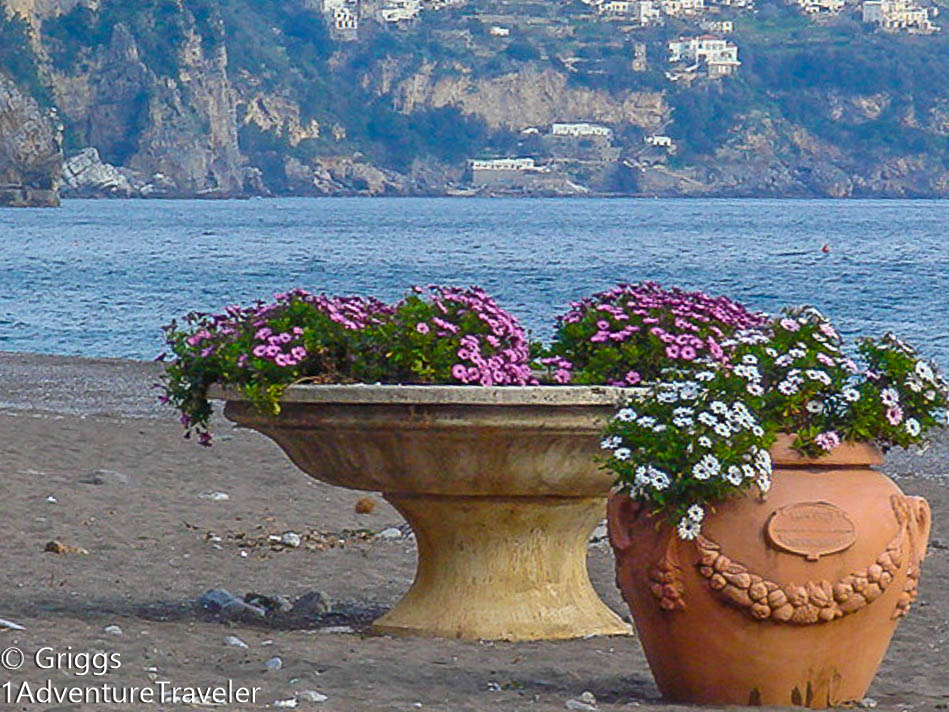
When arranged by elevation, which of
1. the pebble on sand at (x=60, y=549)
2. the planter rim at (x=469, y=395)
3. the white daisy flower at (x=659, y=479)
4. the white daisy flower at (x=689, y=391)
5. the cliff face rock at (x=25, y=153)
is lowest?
the cliff face rock at (x=25, y=153)

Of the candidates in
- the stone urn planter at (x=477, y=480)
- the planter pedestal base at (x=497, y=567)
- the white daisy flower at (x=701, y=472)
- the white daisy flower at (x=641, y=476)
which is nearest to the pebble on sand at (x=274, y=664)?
the stone urn planter at (x=477, y=480)

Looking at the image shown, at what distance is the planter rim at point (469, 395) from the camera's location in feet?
24.0

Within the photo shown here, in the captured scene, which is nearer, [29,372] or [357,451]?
[357,451]

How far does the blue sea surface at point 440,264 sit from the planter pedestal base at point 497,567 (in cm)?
2742

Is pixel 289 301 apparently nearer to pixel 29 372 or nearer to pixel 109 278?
pixel 29 372

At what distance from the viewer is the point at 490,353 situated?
771 centimetres

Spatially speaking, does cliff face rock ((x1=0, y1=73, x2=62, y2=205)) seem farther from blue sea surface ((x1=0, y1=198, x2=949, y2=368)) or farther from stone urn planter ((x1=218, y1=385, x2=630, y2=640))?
stone urn planter ((x1=218, y1=385, x2=630, y2=640))

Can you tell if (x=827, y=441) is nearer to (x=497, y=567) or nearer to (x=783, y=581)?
(x=783, y=581)

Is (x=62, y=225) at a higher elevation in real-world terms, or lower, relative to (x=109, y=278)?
lower

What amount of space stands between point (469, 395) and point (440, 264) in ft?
244

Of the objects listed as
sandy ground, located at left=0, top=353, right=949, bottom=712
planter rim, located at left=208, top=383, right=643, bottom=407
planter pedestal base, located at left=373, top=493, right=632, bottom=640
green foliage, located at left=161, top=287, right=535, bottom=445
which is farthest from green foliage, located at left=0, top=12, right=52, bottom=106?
planter rim, located at left=208, top=383, right=643, bottom=407

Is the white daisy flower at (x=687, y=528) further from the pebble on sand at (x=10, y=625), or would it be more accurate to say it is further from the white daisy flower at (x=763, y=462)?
the pebble on sand at (x=10, y=625)

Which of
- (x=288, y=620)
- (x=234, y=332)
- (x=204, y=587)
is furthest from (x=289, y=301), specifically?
(x=204, y=587)

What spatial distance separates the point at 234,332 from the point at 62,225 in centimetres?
12187
